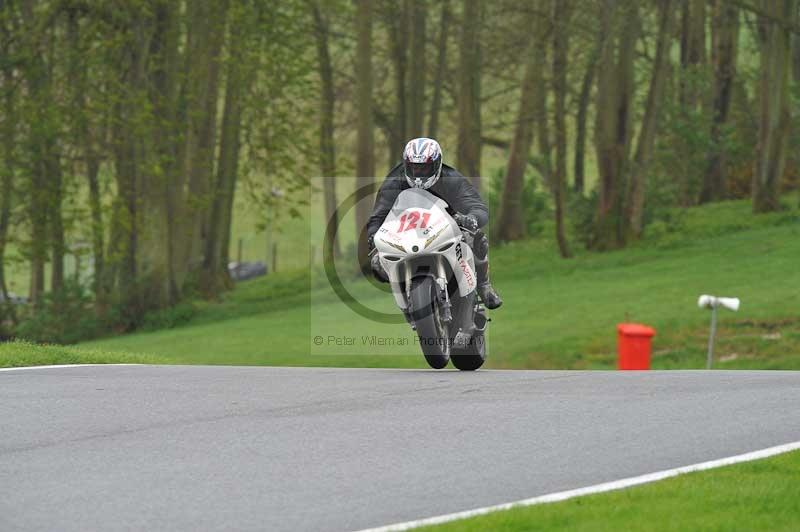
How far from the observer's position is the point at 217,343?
1320 inches

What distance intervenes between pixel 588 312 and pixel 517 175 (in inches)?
620

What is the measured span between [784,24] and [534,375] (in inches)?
969

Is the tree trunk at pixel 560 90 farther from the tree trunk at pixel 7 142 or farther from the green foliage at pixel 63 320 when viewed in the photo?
the tree trunk at pixel 7 142

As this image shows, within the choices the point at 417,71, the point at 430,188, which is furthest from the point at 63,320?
the point at 430,188

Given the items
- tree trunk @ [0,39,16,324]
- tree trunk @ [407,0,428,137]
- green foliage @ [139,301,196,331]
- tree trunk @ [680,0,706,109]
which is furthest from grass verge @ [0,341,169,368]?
tree trunk @ [680,0,706,109]

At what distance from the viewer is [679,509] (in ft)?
22.9

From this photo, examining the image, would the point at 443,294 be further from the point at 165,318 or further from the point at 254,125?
the point at 165,318

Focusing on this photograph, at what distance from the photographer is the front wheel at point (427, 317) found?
1290 cm

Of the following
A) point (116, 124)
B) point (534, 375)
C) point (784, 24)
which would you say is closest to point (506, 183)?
point (784, 24)

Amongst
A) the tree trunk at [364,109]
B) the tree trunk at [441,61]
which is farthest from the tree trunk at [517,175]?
the tree trunk at [364,109]

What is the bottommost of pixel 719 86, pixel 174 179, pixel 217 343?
pixel 217 343

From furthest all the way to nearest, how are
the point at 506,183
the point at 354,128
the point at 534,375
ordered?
the point at 354,128 < the point at 506,183 < the point at 534,375

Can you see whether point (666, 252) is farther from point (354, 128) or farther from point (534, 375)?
point (534, 375)

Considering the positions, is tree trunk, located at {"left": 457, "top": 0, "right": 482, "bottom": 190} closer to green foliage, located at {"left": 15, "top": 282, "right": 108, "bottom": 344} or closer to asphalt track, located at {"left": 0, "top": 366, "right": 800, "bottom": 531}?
green foliage, located at {"left": 15, "top": 282, "right": 108, "bottom": 344}
